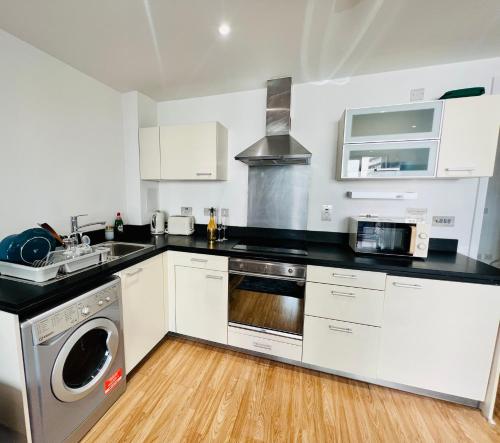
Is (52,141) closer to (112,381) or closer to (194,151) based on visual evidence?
(194,151)

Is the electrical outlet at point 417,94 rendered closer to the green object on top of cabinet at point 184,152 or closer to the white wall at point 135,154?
the green object on top of cabinet at point 184,152

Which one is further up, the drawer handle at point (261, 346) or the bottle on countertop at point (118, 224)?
the bottle on countertop at point (118, 224)

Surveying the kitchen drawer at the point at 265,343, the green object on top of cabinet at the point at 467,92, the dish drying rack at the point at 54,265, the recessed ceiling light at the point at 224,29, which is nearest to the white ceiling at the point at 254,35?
the recessed ceiling light at the point at 224,29

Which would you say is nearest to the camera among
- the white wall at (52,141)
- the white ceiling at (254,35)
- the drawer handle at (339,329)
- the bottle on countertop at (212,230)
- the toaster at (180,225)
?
the white ceiling at (254,35)

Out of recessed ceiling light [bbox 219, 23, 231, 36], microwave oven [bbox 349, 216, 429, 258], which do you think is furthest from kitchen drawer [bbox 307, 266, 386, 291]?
recessed ceiling light [bbox 219, 23, 231, 36]

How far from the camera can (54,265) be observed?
115cm

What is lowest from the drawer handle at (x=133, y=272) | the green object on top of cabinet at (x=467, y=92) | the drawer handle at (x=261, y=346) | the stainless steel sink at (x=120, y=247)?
the drawer handle at (x=261, y=346)

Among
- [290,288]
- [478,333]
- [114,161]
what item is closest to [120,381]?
[290,288]

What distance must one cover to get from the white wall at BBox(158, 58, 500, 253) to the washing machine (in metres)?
1.36

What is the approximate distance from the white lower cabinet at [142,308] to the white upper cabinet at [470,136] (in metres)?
2.26

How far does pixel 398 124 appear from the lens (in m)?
1.63

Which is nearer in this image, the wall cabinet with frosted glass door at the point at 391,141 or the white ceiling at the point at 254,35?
the white ceiling at the point at 254,35

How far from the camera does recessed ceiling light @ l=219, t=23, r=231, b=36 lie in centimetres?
135

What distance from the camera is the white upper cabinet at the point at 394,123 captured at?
1.55 m
